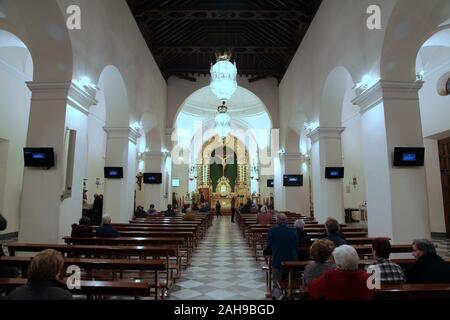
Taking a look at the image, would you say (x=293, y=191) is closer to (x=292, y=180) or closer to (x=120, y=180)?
(x=292, y=180)

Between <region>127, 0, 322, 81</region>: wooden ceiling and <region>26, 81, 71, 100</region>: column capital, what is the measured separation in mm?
4767

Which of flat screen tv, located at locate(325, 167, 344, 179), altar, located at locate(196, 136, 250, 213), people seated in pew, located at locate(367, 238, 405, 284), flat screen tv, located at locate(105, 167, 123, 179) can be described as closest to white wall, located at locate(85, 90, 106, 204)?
flat screen tv, located at locate(105, 167, 123, 179)

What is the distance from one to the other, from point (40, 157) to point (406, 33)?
6364mm

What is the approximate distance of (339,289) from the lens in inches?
80.1

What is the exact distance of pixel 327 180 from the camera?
27.7ft

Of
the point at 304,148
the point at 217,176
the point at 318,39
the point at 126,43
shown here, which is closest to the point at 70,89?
the point at 126,43

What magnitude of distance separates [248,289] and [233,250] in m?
3.31

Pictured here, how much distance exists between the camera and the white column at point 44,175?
5223 mm

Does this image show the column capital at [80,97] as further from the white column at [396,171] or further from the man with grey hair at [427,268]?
the man with grey hair at [427,268]

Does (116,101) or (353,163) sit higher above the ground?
(116,101)

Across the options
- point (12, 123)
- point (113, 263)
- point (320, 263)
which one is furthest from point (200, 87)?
point (320, 263)

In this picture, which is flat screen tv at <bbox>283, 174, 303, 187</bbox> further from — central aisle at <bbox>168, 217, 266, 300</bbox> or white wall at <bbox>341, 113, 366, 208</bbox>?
central aisle at <bbox>168, 217, 266, 300</bbox>

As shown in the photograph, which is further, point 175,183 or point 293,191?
point 175,183

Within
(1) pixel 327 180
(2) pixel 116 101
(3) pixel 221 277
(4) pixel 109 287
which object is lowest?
(3) pixel 221 277
